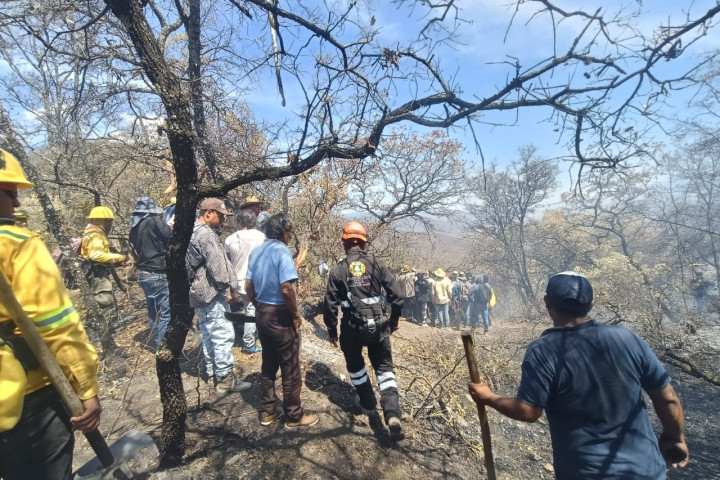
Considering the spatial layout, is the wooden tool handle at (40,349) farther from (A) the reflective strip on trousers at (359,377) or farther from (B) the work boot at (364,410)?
(B) the work boot at (364,410)

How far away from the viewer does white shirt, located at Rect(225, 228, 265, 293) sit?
4.38m

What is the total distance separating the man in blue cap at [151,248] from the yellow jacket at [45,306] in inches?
119

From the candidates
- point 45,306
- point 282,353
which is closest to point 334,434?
point 282,353

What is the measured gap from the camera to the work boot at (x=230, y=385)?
3773mm

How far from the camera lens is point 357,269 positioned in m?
3.32

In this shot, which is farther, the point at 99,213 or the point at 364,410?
the point at 99,213

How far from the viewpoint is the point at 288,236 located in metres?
3.44

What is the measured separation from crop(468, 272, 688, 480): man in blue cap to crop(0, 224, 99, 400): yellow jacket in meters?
2.19

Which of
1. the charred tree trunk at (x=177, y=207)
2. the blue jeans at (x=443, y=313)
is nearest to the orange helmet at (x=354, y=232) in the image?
the charred tree trunk at (x=177, y=207)

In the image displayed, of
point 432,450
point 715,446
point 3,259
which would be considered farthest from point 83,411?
point 715,446

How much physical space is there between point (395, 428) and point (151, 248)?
3838 millimetres

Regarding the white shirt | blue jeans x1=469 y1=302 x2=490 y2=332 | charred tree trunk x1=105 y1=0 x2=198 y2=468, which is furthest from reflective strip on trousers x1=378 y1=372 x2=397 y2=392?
blue jeans x1=469 y1=302 x2=490 y2=332

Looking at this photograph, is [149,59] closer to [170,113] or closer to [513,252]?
[170,113]

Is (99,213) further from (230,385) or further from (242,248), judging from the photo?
(230,385)
